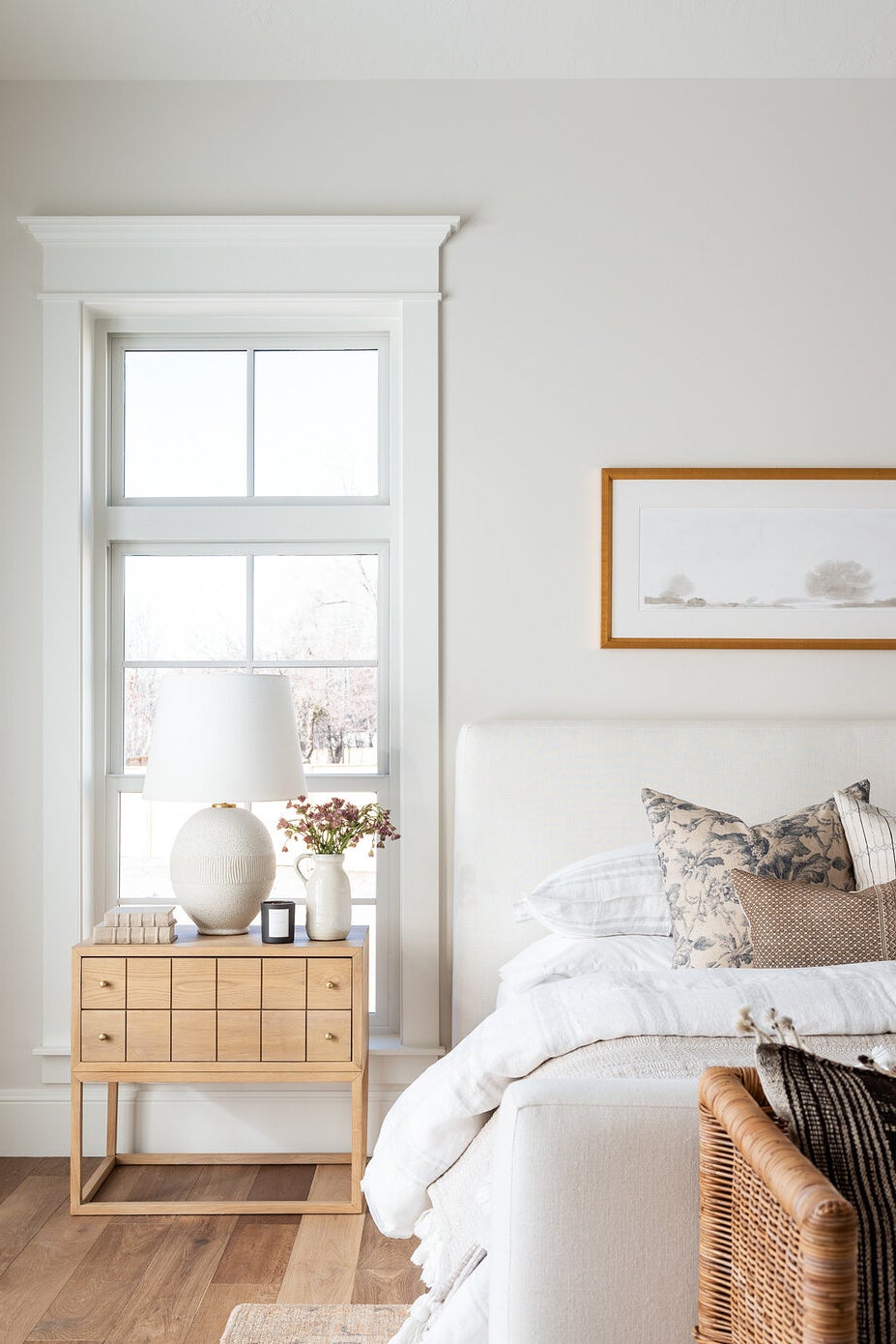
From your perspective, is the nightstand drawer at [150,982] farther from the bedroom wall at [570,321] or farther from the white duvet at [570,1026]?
the white duvet at [570,1026]

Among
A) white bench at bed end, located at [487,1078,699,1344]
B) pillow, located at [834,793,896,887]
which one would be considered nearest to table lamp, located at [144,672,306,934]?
pillow, located at [834,793,896,887]

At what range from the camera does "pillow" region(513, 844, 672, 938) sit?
2.42m

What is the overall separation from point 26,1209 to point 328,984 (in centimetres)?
91

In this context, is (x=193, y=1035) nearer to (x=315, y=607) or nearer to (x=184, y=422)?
(x=315, y=607)

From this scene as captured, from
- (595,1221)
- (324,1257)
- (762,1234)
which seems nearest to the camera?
(762,1234)

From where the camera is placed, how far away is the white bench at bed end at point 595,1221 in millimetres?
1168

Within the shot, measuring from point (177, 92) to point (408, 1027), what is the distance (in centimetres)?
265

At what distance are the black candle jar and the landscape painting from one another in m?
1.33

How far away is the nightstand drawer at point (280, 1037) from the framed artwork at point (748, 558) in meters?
1.27

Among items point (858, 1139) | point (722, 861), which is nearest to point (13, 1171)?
point (722, 861)

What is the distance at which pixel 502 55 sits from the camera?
9.11 feet

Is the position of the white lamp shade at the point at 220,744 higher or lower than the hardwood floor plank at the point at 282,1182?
higher

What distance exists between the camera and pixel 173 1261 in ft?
7.42

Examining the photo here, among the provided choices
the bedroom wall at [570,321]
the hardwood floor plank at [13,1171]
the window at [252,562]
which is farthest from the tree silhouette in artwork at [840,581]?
the hardwood floor plank at [13,1171]
